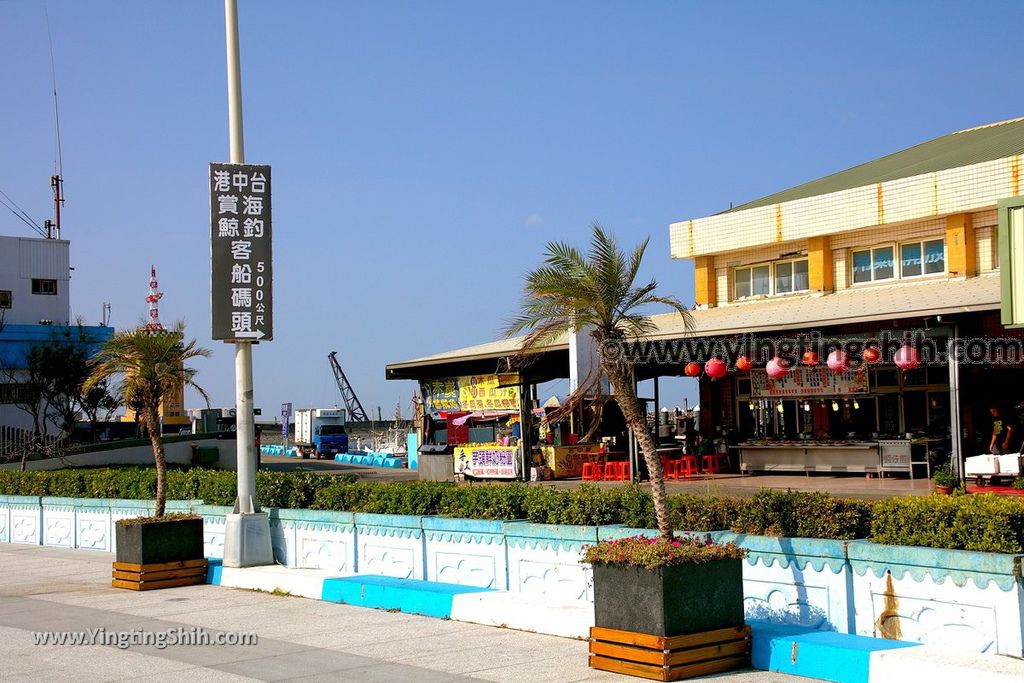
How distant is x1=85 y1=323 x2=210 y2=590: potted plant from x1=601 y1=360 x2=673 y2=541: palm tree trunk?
26.1ft

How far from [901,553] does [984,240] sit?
1698 centimetres

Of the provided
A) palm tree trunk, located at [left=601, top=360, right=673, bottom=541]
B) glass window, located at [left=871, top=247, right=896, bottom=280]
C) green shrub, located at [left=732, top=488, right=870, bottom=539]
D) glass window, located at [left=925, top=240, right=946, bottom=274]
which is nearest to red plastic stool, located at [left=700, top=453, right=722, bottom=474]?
glass window, located at [left=871, top=247, right=896, bottom=280]

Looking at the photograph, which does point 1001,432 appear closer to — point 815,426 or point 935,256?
point 935,256

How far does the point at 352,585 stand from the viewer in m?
12.6

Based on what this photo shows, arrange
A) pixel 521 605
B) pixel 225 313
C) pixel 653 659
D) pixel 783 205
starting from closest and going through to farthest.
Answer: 1. pixel 653 659
2. pixel 521 605
3. pixel 225 313
4. pixel 783 205

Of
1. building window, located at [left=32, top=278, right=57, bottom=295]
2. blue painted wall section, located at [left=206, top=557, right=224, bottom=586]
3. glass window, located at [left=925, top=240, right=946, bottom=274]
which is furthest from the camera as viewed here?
building window, located at [left=32, top=278, right=57, bottom=295]

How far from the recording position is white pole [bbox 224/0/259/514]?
15164 mm

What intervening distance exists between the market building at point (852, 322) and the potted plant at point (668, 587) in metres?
11.3

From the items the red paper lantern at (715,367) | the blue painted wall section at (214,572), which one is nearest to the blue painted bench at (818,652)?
the blue painted wall section at (214,572)

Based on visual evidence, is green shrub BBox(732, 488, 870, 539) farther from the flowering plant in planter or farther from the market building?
the market building

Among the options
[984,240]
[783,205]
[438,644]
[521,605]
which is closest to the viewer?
[438,644]

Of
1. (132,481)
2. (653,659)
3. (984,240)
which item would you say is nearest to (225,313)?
(132,481)

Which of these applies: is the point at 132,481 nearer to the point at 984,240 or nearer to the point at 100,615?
the point at 100,615

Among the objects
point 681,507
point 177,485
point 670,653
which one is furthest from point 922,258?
point 670,653
